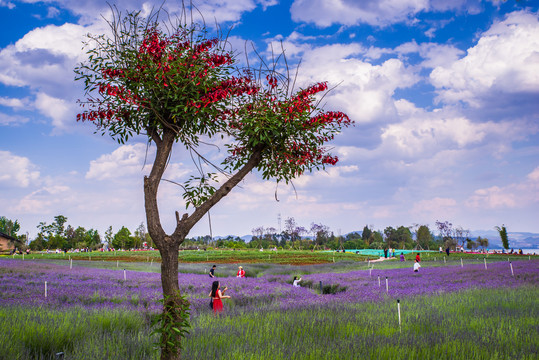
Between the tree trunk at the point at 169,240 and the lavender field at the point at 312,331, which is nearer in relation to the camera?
the tree trunk at the point at 169,240

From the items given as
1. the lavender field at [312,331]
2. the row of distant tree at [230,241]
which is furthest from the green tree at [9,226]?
the lavender field at [312,331]

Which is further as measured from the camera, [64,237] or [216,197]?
[64,237]

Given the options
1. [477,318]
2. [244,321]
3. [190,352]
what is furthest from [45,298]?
[477,318]

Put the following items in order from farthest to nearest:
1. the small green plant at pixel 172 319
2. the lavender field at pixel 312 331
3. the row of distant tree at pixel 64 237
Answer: the row of distant tree at pixel 64 237 → the lavender field at pixel 312 331 → the small green plant at pixel 172 319

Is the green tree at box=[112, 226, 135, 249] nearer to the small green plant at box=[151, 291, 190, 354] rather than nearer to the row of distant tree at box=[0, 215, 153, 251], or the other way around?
the row of distant tree at box=[0, 215, 153, 251]

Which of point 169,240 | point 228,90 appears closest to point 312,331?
point 169,240

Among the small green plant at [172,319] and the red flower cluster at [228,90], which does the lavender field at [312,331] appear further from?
the red flower cluster at [228,90]

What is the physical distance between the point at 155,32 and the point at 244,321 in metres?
6.94

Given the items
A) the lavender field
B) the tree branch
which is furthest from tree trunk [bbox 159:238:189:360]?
the lavender field

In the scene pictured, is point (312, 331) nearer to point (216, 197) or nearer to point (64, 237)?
point (216, 197)

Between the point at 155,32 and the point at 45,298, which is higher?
the point at 155,32

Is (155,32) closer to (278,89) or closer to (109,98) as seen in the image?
(109,98)

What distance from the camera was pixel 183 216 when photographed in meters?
4.90

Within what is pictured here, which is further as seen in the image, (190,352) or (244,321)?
(244,321)
